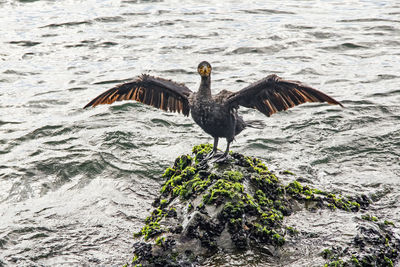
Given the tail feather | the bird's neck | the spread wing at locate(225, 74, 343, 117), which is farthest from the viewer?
the tail feather

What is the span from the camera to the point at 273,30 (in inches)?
694

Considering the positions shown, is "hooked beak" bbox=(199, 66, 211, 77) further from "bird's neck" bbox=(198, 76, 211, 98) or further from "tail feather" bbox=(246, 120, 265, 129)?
"tail feather" bbox=(246, 120, 265, 129)

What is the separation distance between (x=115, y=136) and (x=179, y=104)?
3.12 m

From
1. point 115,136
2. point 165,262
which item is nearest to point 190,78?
Result: point 115,136

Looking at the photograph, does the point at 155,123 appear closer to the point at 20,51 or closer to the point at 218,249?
the point at 218,249

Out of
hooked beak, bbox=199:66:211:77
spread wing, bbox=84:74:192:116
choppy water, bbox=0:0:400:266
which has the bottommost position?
choppy water, bbox=0:0:400:266

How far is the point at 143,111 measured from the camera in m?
11.8

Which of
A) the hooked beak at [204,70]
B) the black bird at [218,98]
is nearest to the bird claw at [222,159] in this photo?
the black bird at [218,98]

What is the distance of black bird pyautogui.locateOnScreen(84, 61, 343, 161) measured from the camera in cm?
616

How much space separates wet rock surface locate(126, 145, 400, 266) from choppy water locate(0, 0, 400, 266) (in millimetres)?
292

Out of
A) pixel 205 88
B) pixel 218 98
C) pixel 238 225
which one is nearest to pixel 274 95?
pixel 218 98

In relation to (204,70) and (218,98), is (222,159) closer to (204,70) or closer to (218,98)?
(218,98)

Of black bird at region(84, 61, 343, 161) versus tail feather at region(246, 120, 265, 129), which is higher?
black bird at region(84, 61, 343, 161)

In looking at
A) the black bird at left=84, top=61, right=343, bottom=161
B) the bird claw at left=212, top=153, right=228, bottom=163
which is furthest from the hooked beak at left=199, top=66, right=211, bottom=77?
the bird claw at left=212, top=153, right=228, bottom=163
